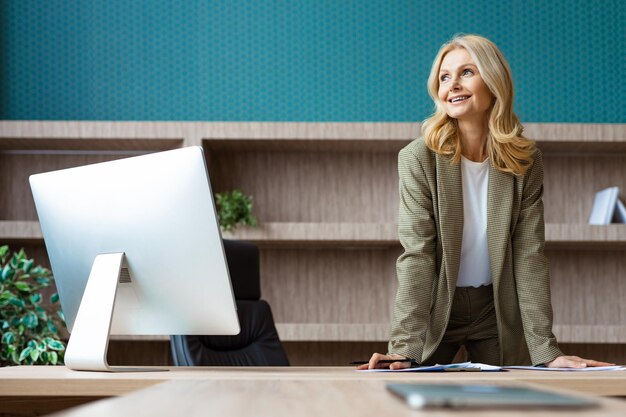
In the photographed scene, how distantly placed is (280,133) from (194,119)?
1.59ft

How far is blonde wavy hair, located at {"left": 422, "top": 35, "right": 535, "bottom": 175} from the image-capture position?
6.35ft

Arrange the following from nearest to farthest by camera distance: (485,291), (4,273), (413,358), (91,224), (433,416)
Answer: (433,416) → (91,224) → (413,358) → (485,291) → (4,273)

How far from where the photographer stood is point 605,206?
3.69 metres

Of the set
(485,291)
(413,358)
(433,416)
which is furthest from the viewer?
(485,291)

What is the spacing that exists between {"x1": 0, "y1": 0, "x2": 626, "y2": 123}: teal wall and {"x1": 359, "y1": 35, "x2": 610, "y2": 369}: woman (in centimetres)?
184

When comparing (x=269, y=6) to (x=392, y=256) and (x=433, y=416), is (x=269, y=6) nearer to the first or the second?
(x=392, y=256)

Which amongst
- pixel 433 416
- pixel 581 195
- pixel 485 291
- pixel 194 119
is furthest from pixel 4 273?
pixel 433 416

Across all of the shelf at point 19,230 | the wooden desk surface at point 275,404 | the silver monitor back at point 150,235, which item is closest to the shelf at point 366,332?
the shelf at point 19,230

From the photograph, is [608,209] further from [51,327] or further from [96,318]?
[96,318]

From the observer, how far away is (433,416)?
62 centimetres

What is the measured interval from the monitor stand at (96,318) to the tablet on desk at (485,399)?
0.89 meters

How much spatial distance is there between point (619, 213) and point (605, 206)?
0.09 meters

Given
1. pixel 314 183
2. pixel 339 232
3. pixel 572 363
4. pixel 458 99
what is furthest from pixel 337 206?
pixel 572 363

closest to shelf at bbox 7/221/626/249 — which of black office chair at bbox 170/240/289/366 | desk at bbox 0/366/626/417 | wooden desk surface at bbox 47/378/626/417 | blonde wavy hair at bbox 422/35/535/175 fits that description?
black office chair at bbox 170/240/289/366
